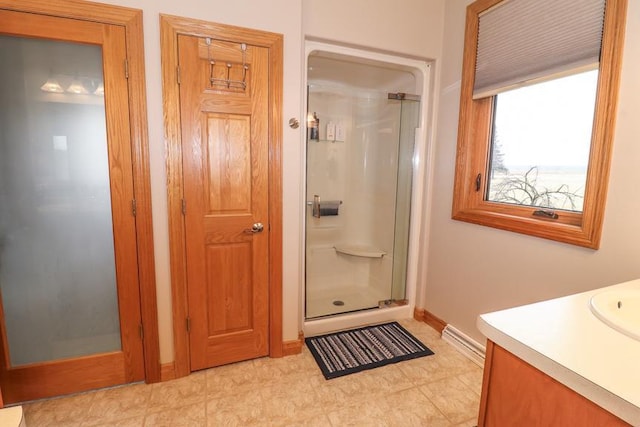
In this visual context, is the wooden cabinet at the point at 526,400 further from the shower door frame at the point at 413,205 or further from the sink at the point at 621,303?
the shower door frame at the point at 413,205

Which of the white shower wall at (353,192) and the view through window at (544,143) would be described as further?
the white shower wall at (353,192)

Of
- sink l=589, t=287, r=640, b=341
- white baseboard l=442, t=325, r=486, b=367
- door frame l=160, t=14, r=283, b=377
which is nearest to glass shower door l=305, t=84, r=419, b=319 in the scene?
white baseboard l=442, t=325, r=486, b=367

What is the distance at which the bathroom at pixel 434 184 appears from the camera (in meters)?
1.40

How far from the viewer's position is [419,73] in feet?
8.12

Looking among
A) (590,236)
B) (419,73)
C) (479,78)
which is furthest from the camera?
(419,73)

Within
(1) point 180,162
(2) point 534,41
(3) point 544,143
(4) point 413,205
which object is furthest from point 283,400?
(2) point 534,41

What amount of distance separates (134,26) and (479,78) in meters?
2.03

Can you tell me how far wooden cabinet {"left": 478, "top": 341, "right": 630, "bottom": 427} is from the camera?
2.15ft

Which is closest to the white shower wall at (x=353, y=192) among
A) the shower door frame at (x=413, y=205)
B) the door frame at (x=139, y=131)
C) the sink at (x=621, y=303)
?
the shower door frame at (x=413, y=205)

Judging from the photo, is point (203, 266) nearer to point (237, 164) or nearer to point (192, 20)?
point (237, 164)

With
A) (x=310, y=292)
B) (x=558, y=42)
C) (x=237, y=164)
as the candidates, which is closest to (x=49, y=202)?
(x=237, y=164)

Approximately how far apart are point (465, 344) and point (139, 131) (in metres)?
2.45

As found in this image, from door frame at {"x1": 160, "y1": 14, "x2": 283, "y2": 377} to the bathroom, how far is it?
39 mm

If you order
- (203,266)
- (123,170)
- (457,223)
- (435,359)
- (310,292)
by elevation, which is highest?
(123,170)
